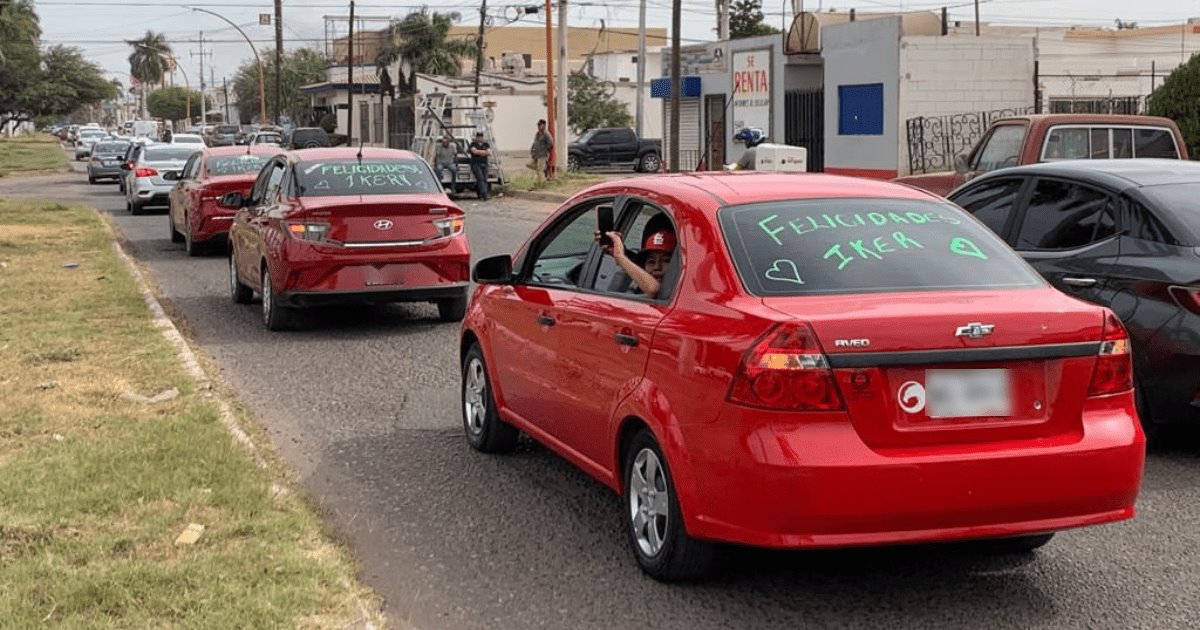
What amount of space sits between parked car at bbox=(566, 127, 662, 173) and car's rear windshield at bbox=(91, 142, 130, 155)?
15.2 m

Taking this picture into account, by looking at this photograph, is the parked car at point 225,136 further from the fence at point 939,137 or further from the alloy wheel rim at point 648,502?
the alloy wheel rim at point 648,502

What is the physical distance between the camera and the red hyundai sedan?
484 centimetres

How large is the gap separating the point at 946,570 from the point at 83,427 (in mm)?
4843

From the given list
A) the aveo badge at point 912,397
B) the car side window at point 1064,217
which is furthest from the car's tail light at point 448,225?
the aveo badge at point 912,397

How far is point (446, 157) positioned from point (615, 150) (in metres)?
17.1

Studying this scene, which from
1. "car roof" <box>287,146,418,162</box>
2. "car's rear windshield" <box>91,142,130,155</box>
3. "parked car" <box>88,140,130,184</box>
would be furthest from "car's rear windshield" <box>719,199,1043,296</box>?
"car's rear windshield" <box>91,142,130,155</box>

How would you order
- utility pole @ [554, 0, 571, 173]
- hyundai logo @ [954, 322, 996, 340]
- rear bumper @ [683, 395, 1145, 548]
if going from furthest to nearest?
utility pole @ [554, 0, 571, 173], hyundai logo @ [954, 322, 996, 340], rear bumper @ [683, 395, 1145, 548]

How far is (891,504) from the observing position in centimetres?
484

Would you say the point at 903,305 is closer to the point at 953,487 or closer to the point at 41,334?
the point at 953,487

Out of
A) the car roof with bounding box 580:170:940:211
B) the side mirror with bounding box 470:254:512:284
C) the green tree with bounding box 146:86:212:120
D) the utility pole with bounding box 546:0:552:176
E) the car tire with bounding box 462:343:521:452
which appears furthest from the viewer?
the green tree with bounding box 146:86:212:120

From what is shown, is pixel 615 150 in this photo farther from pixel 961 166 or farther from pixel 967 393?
pixel 967 393

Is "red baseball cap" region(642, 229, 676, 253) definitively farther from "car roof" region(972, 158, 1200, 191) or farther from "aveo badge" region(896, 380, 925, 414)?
"car roof" region(972, 158, 1200, 191)

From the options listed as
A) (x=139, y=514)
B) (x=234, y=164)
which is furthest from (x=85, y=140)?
(x=139, y=514)

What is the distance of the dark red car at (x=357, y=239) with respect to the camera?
12234 millimetres
